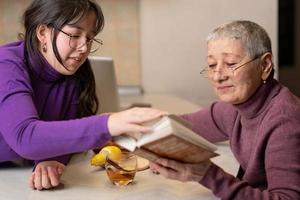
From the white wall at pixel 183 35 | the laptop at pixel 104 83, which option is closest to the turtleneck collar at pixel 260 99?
the laptop at pixel 104 83

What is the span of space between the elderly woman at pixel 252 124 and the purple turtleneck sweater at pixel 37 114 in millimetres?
180

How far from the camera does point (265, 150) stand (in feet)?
3.35

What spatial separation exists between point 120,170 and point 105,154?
89 millimetres

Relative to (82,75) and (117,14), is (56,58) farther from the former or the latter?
(117,14)

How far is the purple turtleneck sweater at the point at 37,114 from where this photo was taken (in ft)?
3.25

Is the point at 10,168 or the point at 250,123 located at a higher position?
the point at 250,123

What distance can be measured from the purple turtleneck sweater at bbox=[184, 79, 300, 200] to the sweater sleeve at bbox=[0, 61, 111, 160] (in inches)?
10.1

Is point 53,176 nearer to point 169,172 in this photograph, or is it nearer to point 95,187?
point 95,187

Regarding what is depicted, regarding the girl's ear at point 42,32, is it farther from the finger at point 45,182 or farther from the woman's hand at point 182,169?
the woman's hand at point 182,169

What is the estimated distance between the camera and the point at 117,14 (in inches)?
99.8

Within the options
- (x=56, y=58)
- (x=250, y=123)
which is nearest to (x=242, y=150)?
(x=250, y=123)

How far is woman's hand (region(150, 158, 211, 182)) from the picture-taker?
0.97 metres

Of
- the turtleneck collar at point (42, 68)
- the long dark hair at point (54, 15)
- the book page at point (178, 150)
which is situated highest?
the long dark hair at point (54, 15)

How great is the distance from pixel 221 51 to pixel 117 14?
60.6 inches
